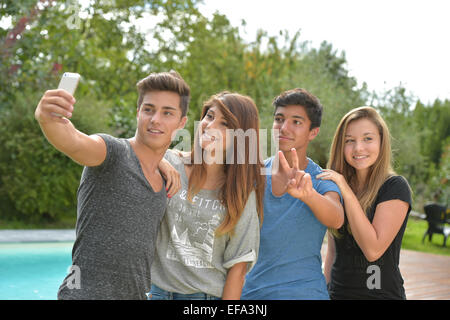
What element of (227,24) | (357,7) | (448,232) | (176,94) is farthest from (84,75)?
(176,94)

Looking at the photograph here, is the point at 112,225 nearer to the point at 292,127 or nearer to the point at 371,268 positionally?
the point at 292,127

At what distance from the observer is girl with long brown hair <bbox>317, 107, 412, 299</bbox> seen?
2.10 metres

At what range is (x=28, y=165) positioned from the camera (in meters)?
10.8

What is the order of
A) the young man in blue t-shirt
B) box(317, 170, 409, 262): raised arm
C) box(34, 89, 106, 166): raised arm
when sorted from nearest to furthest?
box(34, 89, 106, 166): raised arm < the young man in blue t-shirt < box(317, 170, 409, 262): raised arm

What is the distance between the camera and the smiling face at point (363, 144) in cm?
225

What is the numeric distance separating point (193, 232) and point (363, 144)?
957 mm

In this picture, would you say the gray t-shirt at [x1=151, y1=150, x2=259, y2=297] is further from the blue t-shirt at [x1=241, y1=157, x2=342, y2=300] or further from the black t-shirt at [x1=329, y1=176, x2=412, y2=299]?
the black t-shirt at [x1=329, y1=176, x2=412, y2=299]

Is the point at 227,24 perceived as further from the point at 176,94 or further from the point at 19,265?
the point at 176,94

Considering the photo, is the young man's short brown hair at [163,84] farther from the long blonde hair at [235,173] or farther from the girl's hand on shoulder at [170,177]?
the girl's hand on shoulder at [170,177]

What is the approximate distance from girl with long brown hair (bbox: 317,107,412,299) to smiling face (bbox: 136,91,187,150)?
701 millimetres

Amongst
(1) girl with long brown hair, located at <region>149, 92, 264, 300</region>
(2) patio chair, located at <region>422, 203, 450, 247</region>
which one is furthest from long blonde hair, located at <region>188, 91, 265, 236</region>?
(2) patio chair, located at <region>422, 203, 450, 247</region>

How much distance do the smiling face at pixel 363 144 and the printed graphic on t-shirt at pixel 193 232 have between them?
0.77 meters

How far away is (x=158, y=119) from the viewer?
1829 mm

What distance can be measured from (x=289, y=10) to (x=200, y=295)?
16.2 metres
